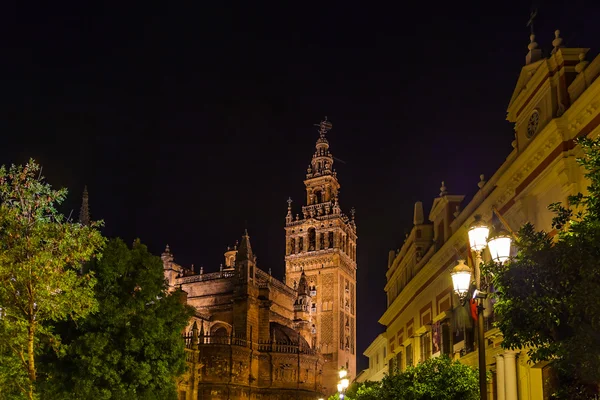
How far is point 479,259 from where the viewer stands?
39.8 feet

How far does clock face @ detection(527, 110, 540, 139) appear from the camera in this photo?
18734 millimetres

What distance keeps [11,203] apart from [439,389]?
43.2ft

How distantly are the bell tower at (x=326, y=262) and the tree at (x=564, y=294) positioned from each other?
65.8 meters

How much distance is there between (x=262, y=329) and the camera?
200 feet

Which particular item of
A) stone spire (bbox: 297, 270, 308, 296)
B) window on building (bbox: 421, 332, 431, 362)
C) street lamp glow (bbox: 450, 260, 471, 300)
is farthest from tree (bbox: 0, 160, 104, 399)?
stone spire (bbox: 297, 270, 308, 296)

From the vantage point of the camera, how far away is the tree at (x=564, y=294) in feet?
30.2

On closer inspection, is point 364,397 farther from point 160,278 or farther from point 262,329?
point 262,329

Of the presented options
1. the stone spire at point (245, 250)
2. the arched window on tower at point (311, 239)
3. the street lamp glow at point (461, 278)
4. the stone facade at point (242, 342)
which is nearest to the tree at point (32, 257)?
the street lamp glow at point (461, 278)

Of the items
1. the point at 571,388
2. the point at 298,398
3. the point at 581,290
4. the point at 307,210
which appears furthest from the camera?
the point at 307,210

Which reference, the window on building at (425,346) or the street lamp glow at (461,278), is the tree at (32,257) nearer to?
the street lamp glow at (461,278)

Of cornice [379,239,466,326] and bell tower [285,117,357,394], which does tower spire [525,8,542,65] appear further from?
bell tower [285,117,357,394]

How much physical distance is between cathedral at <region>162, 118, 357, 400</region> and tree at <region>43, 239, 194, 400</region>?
2286cm

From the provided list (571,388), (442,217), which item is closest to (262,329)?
(442,217)

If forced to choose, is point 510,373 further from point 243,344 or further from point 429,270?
point 243,344
